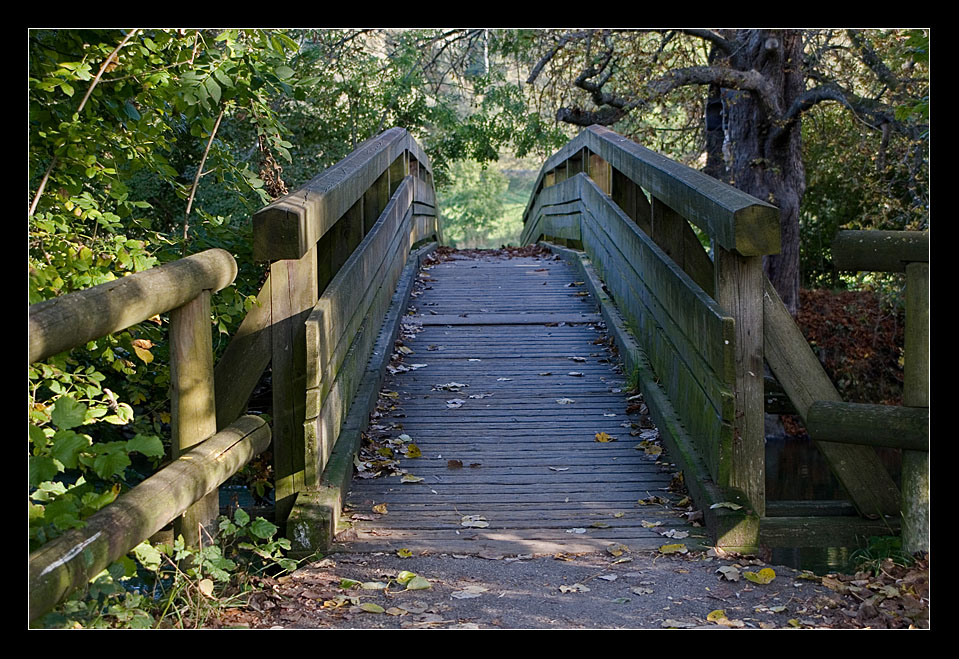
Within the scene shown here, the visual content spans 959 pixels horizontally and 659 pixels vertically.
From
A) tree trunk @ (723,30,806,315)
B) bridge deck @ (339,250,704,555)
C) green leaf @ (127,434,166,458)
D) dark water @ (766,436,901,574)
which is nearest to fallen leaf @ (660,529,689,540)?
bridge deck @ (339,250,704,555)

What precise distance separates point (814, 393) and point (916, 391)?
0.59m

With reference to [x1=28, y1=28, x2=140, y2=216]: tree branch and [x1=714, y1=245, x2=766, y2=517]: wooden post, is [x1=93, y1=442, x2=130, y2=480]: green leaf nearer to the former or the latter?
[x1=28, y1=28, x2=140, y2=216]: tree branch

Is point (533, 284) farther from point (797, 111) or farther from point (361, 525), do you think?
point (361, 525)

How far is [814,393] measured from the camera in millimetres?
4363

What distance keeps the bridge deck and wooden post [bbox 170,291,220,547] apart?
780 millimetres

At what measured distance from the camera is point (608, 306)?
7543mm

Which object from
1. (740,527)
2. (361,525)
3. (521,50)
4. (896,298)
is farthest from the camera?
(521,50)

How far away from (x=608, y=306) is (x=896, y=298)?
6.26m

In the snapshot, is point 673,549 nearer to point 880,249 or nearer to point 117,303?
point 880,249

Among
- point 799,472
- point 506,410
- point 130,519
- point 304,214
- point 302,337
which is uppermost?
point 304,214

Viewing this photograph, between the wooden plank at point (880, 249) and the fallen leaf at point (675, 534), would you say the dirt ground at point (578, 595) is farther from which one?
the wooden plank at point (880, 249)

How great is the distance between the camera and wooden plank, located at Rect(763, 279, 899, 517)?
14.0ft

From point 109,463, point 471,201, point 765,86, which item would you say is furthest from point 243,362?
point 471,201
